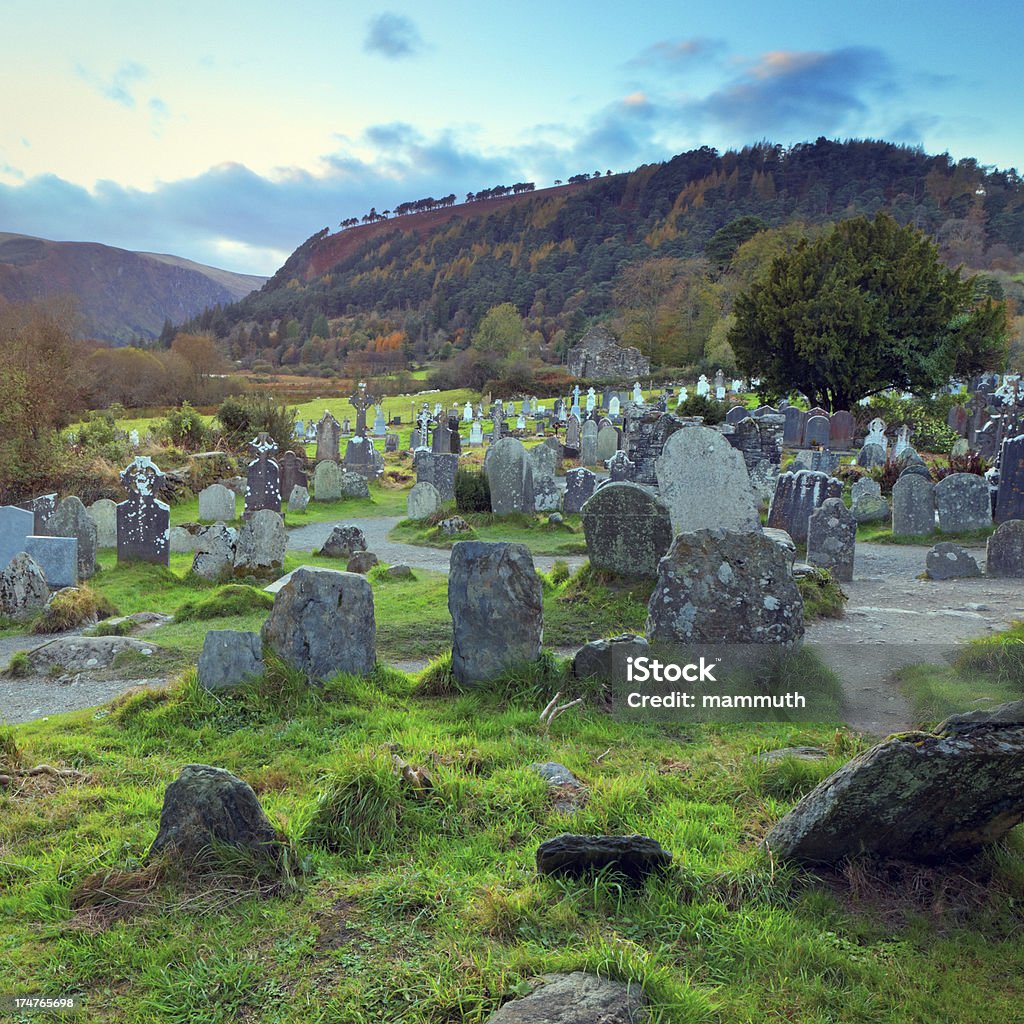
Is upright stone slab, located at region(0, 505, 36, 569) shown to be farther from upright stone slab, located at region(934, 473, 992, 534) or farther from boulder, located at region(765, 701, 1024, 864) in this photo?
upright stone slab, located at region(934, 473, 992, 534)

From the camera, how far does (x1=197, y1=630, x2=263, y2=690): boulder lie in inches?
233

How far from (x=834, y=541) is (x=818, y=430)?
1436cm

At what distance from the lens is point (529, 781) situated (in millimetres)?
4398

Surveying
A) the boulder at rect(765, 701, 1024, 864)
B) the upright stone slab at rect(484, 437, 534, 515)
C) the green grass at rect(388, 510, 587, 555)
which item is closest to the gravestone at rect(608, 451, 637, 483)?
the green grass at rect(388, 510, 587, 555)

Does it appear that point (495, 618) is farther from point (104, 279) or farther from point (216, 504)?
point (104, 279)

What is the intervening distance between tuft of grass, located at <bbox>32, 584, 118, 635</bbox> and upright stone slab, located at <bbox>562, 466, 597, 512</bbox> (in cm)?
971

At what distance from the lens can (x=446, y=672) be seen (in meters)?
6.41

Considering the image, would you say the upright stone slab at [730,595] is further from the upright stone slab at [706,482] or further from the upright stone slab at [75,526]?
the upright stone slab at [75,526]

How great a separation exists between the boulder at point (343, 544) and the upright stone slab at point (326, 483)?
260 inches

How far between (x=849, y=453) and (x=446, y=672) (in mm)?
21403

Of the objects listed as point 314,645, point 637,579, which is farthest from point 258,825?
point 637,579

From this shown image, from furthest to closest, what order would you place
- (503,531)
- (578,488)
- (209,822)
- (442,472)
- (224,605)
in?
(442,472)
(578,488)
(503,531)
(224,605)
(209,822)

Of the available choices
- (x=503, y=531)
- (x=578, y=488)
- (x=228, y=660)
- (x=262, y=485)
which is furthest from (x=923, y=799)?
(x=262, y=485)

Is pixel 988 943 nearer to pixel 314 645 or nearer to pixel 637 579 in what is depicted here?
pixel 314 645
